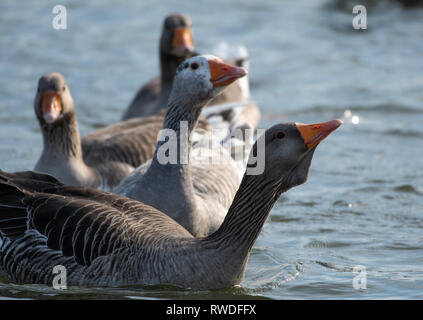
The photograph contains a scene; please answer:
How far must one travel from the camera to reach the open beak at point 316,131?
22.3ft

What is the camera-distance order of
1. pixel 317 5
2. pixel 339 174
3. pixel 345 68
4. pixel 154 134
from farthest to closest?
pixel 317 5, pixel 345 68, pixel 339 174, pixel 154 134

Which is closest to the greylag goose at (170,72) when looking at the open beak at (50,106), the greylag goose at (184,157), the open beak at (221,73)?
the open beak at (50,106)

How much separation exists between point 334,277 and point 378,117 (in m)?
7.29

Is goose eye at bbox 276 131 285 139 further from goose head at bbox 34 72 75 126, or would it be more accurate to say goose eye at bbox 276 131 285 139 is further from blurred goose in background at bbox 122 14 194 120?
blurred goose in background at bbox 122 14 194 120

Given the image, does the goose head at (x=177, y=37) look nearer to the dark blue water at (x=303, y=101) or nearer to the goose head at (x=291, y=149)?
the dark blue water at (x=303, y=101)

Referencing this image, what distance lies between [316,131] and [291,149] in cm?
25

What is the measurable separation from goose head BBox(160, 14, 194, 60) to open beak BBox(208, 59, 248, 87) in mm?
4636

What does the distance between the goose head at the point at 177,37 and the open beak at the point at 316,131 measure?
6472mm

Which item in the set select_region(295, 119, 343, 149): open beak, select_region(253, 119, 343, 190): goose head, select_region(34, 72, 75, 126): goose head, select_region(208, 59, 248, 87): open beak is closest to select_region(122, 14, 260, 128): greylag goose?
select_region(34, 72, 75, 126): goose head

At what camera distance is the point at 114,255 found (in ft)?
23.7

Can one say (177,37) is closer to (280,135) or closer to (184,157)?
(184,157)
